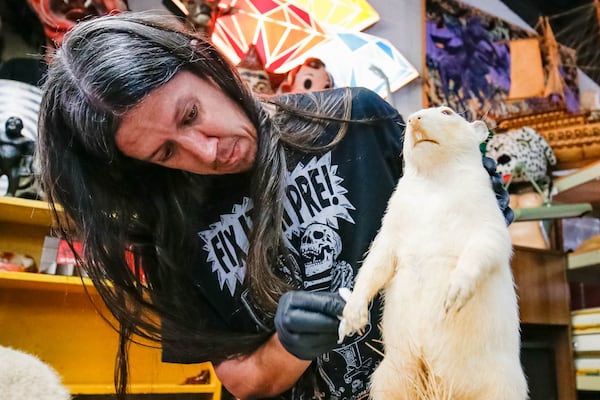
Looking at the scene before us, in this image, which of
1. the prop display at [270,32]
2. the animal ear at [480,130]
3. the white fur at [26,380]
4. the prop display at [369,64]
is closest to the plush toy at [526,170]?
the prop display at [369,64]

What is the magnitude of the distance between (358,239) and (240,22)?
37.5 inches

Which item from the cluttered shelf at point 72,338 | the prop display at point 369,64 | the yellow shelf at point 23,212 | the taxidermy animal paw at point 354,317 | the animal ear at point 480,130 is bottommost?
the cluttered shelf at point 72,338

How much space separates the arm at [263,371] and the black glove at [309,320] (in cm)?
12

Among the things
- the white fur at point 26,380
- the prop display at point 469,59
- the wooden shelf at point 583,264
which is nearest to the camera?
the white fur at point 26,380

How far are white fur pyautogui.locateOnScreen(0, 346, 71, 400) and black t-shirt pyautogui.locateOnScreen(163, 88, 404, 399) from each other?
333 millimetres

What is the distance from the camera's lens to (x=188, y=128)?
26.2 inches

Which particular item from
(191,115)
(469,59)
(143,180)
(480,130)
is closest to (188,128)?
(191,115)

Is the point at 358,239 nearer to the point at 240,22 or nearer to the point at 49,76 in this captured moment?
the point at 49,76

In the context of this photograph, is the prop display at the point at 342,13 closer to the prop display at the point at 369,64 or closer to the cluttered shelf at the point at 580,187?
the prop display at the point at 369,64

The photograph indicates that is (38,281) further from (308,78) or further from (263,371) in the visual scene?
(308,78)

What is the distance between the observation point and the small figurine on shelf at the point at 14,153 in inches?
43.6

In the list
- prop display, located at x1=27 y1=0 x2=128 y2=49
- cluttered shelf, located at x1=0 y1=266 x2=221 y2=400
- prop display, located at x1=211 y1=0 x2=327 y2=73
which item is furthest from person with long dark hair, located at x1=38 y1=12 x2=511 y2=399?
prop display, located at x1=211 y1=0 x2=327 y2=73

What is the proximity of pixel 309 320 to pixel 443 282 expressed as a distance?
0.45 ft

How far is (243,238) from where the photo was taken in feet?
2.36
